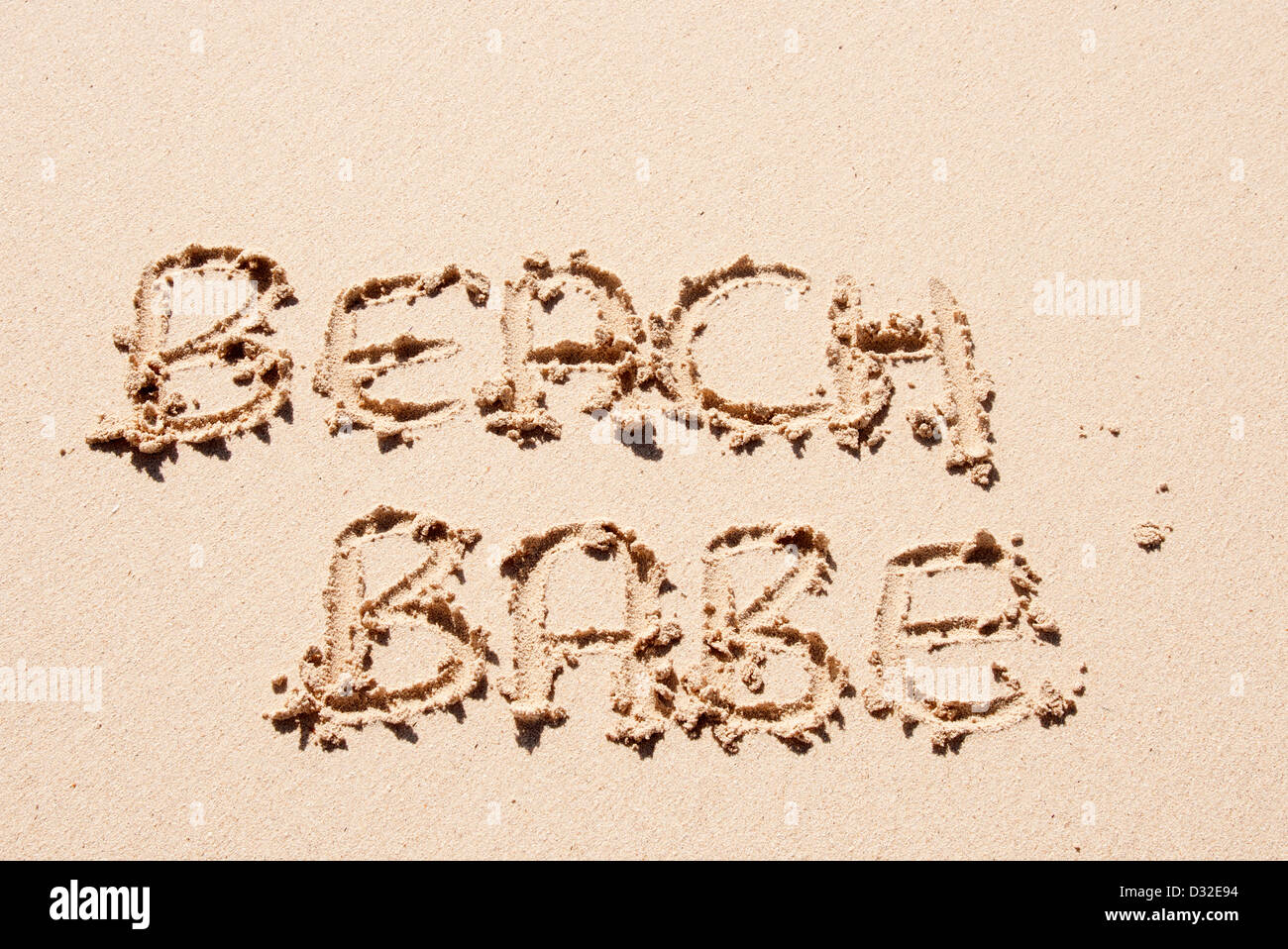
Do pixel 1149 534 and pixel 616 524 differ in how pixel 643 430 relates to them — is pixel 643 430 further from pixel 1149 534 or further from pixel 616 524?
pixel 1149 534

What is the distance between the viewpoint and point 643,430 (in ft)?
8.38

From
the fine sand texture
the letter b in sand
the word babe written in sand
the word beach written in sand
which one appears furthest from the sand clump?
the letter b in sand

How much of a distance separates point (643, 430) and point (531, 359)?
36cm

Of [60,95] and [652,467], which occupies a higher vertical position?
[60,95]

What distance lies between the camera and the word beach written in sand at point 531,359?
256 centimetres

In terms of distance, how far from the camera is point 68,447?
2584 mm

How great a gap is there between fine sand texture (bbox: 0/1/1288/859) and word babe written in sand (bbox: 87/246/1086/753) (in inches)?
0.4

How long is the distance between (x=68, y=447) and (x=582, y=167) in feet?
5.14

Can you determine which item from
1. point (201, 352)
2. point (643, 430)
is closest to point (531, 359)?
point (643, 430)

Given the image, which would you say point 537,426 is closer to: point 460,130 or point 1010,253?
point 460,130

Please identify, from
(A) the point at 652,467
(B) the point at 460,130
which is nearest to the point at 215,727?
(A) the point at 652,467
